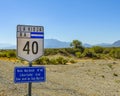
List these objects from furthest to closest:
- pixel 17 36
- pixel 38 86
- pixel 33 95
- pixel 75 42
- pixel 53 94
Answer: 1. pixel 75 42
2. pixel 38 86
3. pixel 53 94
4. pixel 33 95
5. pixel 17 36

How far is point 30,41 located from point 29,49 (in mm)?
221

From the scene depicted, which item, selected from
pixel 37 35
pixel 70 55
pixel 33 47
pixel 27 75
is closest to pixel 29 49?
pixel 33 47

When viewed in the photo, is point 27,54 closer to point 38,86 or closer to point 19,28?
point 19,28

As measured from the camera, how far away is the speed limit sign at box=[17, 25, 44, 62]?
8617 mm

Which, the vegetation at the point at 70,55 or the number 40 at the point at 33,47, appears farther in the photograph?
the vegetation at the point at 70,55

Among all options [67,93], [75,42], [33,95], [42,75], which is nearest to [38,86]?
[67,93]

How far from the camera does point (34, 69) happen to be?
8.73 m

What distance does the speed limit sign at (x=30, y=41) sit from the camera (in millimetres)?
8617

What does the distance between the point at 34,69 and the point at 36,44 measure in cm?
69

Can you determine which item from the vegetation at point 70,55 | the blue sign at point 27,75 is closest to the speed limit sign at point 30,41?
the blue sign at point 27,75

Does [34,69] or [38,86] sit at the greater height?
[34,69]

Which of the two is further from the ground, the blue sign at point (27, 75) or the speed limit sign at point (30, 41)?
the speed limit sign at point (30, 41)

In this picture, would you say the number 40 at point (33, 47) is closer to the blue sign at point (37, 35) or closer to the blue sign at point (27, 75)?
the blue sign at point (37, 35)

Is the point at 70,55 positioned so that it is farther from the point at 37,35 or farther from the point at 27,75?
the point at 27,75
